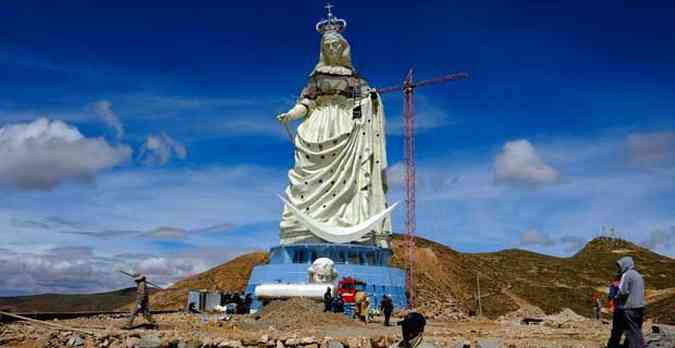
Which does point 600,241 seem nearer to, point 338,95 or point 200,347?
point 338,95

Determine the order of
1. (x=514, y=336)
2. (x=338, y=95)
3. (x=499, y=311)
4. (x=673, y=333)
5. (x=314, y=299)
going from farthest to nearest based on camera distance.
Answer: (x=499, y=311)
(x=338, y=95)
(x=314, y=299)
(x=514, y=336)
(x=673, y=333)

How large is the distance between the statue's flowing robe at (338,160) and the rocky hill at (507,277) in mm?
13580

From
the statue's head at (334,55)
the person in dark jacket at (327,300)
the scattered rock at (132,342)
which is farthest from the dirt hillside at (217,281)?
the scattered rock at (132,342)

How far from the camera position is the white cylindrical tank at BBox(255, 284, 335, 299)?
29.2 m

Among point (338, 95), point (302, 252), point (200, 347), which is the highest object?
point (338, 95)

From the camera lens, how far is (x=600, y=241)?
84.6m

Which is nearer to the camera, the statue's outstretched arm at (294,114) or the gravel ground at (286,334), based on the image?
the gravel ground at (286,334)

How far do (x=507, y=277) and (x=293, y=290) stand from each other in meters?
44.6

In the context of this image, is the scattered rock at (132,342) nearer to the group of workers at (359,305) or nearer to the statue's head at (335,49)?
the group of workers at (359,305)

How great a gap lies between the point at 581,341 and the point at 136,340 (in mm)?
11190

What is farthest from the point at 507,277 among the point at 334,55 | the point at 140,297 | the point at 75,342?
the point at 75,342

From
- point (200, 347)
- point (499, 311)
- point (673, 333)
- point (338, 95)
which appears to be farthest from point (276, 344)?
point (499, 311)

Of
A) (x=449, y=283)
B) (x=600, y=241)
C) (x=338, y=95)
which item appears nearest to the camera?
(x=338, y=95)

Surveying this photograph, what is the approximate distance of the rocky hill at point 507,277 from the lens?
56094 mm
